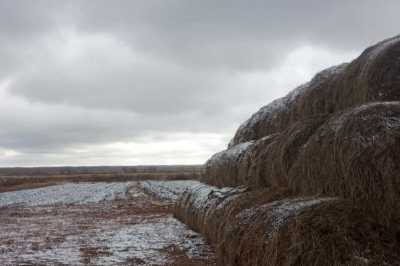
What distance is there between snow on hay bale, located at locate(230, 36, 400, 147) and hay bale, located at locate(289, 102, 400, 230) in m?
1.13

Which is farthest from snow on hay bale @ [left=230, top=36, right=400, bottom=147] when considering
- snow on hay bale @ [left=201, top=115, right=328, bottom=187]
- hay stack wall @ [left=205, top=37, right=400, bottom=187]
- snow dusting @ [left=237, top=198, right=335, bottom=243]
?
snow dusting @ [left=237, top=198, right=335, bottom=243]

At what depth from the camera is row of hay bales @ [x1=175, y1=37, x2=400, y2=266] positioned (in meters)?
3.71

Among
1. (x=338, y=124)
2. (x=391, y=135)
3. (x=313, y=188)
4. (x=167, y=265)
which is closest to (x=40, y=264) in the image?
(x=167, y=265)

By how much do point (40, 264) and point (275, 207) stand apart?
486 centimetres

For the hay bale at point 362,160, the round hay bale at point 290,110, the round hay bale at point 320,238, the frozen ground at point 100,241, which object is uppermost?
the round hay bale at point 290,110

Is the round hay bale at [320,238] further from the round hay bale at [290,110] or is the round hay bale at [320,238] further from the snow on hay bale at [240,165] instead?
the round hay bale at [290,110]

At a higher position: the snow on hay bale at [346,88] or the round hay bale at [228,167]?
the snow on hay bale at [346,88]

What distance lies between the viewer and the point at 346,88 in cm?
655

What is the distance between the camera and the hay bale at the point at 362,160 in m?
3.85

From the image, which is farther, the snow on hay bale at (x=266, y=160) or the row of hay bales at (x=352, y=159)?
the snow on hay bale at (x=266, y=160)

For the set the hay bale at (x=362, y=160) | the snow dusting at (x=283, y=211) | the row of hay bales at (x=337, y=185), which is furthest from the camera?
the snow dusting at (x=283, y=211)

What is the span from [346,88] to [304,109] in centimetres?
137

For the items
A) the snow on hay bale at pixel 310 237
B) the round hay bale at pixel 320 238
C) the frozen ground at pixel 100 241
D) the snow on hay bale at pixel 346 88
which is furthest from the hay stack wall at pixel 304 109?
the frozen ground at pixel 100 241

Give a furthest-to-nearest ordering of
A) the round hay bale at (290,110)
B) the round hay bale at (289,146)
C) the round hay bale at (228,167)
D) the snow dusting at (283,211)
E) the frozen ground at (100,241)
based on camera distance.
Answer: the round hay bale at (228,167) → the frozen ground at (100,241) → the round hay bale at (290,110) → the round hay bale at (289,146) → the snow dusting at (283,211)
